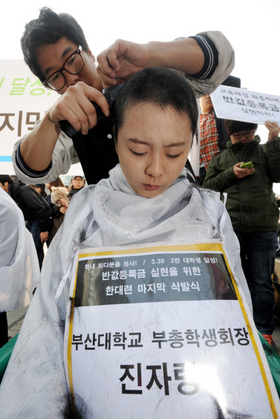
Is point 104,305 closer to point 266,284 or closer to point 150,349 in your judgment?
point 150,349

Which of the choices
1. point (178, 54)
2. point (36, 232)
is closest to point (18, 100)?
point (178, 54)

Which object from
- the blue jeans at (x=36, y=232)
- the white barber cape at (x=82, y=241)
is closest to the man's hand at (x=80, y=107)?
the white barber cape at (x=82, y=241)

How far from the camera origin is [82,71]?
1331 millimetres

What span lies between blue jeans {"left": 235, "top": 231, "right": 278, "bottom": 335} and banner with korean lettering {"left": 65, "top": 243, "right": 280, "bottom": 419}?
4.47 ft

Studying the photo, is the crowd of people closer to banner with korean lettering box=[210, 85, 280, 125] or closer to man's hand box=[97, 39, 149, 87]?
man's hand box=[97, 39, 149, 87]

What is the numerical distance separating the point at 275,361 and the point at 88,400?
1.92 feet

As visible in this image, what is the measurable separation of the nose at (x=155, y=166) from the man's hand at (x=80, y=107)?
251mm

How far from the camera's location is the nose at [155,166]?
0.97 metres

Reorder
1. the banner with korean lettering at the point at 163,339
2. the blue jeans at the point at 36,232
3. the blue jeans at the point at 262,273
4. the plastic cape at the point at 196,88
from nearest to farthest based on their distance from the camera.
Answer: the banner with korean lettering at the point at 163,339, the plastic cape at the point at 196,88, the blue jeans at the point at 262,273, the blue jeans at the point at 36,232

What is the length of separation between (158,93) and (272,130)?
140 cm

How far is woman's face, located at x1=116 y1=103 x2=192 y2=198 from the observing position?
97 centimetres

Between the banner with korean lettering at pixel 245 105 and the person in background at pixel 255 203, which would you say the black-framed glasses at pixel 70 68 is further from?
the person in background at pixel 255 203

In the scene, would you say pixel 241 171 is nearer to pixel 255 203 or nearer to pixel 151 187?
pixel 255 203

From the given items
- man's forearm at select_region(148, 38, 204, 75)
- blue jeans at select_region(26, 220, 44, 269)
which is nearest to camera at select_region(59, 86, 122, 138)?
man's forearm at select_region(148, 38, 204, 75)
